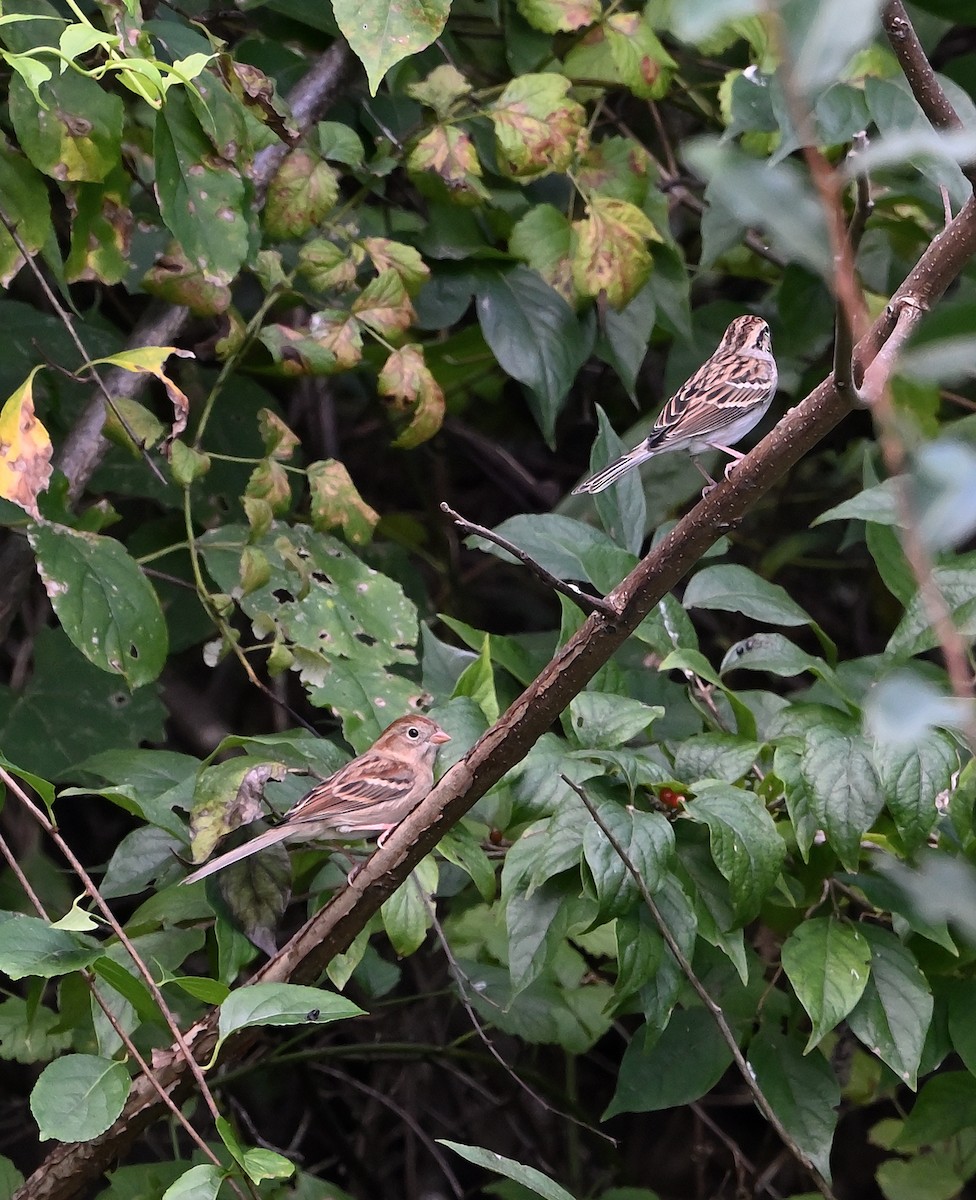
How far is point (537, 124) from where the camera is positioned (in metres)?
2.84

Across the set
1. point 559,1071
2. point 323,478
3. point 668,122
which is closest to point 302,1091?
point 559,1071

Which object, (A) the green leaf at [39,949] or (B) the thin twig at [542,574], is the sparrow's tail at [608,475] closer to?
(B) the thin twig at [542,574]

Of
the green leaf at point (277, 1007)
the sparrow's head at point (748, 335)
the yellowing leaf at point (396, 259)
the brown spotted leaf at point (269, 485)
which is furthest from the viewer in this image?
the sparrow's head at point (748, 335)

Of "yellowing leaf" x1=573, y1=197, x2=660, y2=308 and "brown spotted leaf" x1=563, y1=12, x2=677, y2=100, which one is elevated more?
"brown spotted leaf" x1=563, y1=12, x2=677, y2=100

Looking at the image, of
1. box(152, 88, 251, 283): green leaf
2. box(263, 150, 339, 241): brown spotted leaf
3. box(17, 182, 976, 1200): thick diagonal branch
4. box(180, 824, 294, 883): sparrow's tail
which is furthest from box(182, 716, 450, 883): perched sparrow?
box(263, 150, 339, 241): brown spotted leaf

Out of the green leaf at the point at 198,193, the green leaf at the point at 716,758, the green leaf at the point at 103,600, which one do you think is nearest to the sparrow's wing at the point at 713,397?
the green leaf at the point at 716,758

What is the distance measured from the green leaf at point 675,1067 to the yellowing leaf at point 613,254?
1.57 metres

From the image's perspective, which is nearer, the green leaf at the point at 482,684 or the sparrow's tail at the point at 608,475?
the green leaf at the point at 482,684

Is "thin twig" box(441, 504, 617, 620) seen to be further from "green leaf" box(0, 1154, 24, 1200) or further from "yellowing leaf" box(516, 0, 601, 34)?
"yellowing leaf" box(516, 0, 601, 34)

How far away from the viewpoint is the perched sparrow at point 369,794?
217 centimetres

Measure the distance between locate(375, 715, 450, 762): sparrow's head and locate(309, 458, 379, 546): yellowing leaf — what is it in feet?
1.37

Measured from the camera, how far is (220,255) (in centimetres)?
239

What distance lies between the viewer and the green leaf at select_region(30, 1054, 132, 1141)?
1.65m

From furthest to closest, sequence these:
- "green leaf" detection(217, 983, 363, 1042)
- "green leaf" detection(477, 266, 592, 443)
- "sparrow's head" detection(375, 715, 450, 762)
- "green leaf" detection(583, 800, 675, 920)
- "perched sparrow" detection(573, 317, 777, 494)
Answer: "perched sparrow" detection(573, 317, 777, 494) < "green leaf" detection(477, 266, 592, 443) < "sparrow's head" detection(375, 715, 450, 762) < "green leaf" detection(583, 800, 675, 920) < "green leaf" detection(217, 983, 363, 1042)
